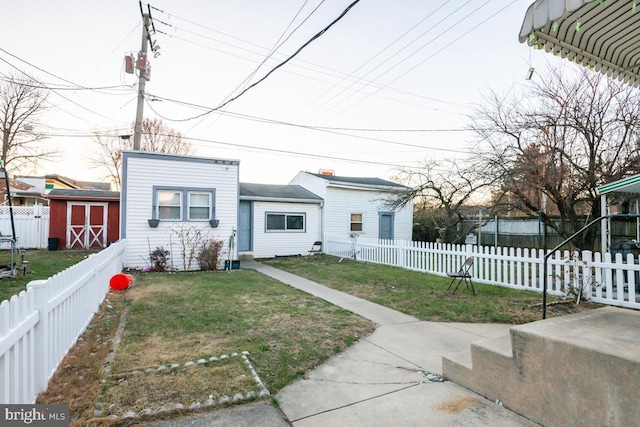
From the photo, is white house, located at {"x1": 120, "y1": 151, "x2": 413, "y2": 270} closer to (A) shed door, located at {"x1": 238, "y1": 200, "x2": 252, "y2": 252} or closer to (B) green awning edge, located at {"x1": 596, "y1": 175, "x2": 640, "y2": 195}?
(A) shed door, located at {"x1": 238, "y1": 200, "x2": 252, "y2": 252}

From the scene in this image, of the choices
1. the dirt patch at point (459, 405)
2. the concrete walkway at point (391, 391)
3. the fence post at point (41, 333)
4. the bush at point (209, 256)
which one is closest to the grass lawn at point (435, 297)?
the concrete walkway at point (391, 391)

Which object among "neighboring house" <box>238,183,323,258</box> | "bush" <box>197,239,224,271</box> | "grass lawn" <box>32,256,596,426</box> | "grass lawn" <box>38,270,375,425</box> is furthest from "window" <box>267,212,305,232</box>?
"grass lawn" <box>38,270,375,425</box>

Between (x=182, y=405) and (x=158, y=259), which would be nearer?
(x=182, y=405)

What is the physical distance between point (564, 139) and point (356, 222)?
9.77 metres

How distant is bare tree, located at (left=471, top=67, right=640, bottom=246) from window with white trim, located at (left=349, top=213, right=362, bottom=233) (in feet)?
25.2

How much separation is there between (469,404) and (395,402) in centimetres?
60

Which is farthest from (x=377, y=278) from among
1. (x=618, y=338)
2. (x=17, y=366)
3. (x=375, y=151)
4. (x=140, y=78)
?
(x=375, y=151)

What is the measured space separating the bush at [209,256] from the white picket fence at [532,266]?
5.63m

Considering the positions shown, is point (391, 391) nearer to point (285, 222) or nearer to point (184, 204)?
point (184, 204)

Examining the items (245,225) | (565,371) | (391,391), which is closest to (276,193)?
(245,225)

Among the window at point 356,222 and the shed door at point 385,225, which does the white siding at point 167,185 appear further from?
the shed door at point 385,225

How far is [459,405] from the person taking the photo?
2.68 m

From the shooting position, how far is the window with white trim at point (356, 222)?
17031 millimetres

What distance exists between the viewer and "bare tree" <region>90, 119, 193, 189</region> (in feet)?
88.1
